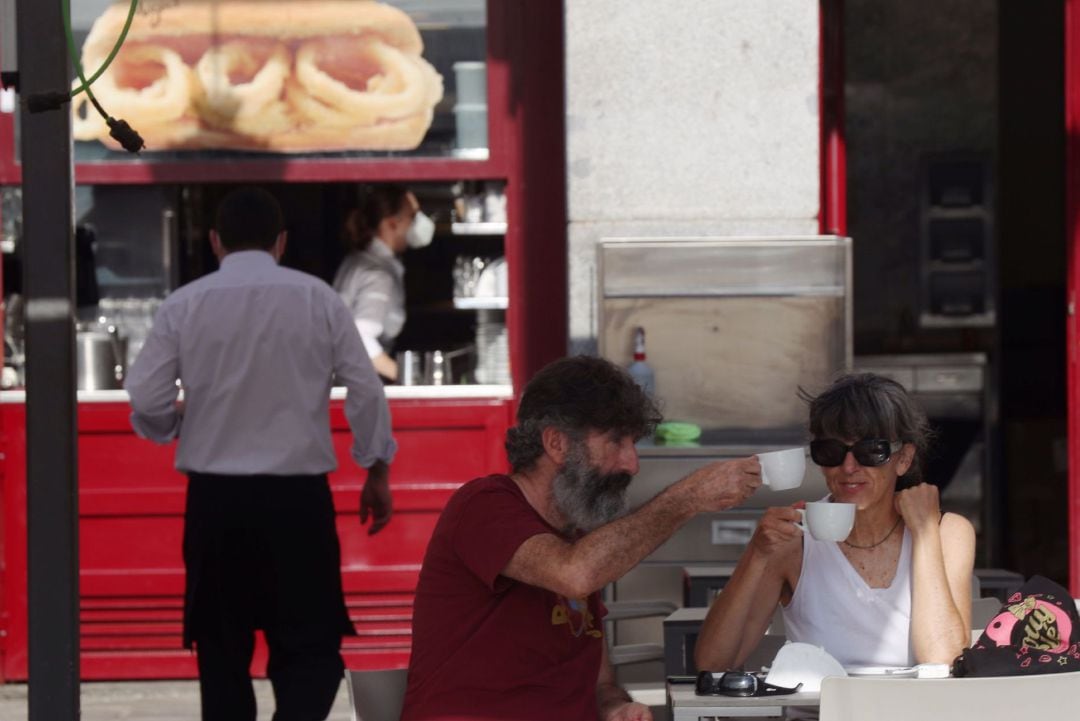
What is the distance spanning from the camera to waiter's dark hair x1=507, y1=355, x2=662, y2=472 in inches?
137

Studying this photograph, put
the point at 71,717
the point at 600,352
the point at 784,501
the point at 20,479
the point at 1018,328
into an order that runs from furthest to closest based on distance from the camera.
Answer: the point at 1018,328, the point at 20,479, the point at 600,352, the point at 784,501, the point at 71,717

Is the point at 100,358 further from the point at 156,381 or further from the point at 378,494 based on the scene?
the point at 378,494

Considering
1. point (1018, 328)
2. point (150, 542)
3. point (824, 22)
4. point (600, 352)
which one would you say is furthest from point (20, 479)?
point (1018, 328)

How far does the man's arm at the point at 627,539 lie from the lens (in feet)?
10.5

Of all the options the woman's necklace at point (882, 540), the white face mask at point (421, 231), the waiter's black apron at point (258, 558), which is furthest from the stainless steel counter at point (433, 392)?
the woman's necklace at point (882, 540)

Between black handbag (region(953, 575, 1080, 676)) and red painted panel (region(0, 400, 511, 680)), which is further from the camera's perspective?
red painted panel (region(0, 400, 511, 680))

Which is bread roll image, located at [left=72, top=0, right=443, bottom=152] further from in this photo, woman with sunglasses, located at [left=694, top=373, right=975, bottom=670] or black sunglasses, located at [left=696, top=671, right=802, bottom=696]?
black sunglasses, located at [left=696, top=671, right=802, bottom=696]

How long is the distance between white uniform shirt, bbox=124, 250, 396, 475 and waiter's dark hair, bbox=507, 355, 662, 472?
180 cm

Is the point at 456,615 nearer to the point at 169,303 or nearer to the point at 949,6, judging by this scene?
the point at 169,303

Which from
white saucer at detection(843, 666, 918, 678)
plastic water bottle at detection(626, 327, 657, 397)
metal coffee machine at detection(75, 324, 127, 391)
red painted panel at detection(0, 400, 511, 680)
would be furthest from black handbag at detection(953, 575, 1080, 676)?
metal coffee machine at detection(75, 324, 127, 391)

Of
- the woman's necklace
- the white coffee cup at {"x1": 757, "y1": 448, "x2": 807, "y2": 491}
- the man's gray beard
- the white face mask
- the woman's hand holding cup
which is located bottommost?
the woman's necklace

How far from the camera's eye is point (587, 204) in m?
6.51

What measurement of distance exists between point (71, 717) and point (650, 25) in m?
3.65

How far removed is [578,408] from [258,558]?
196cm
